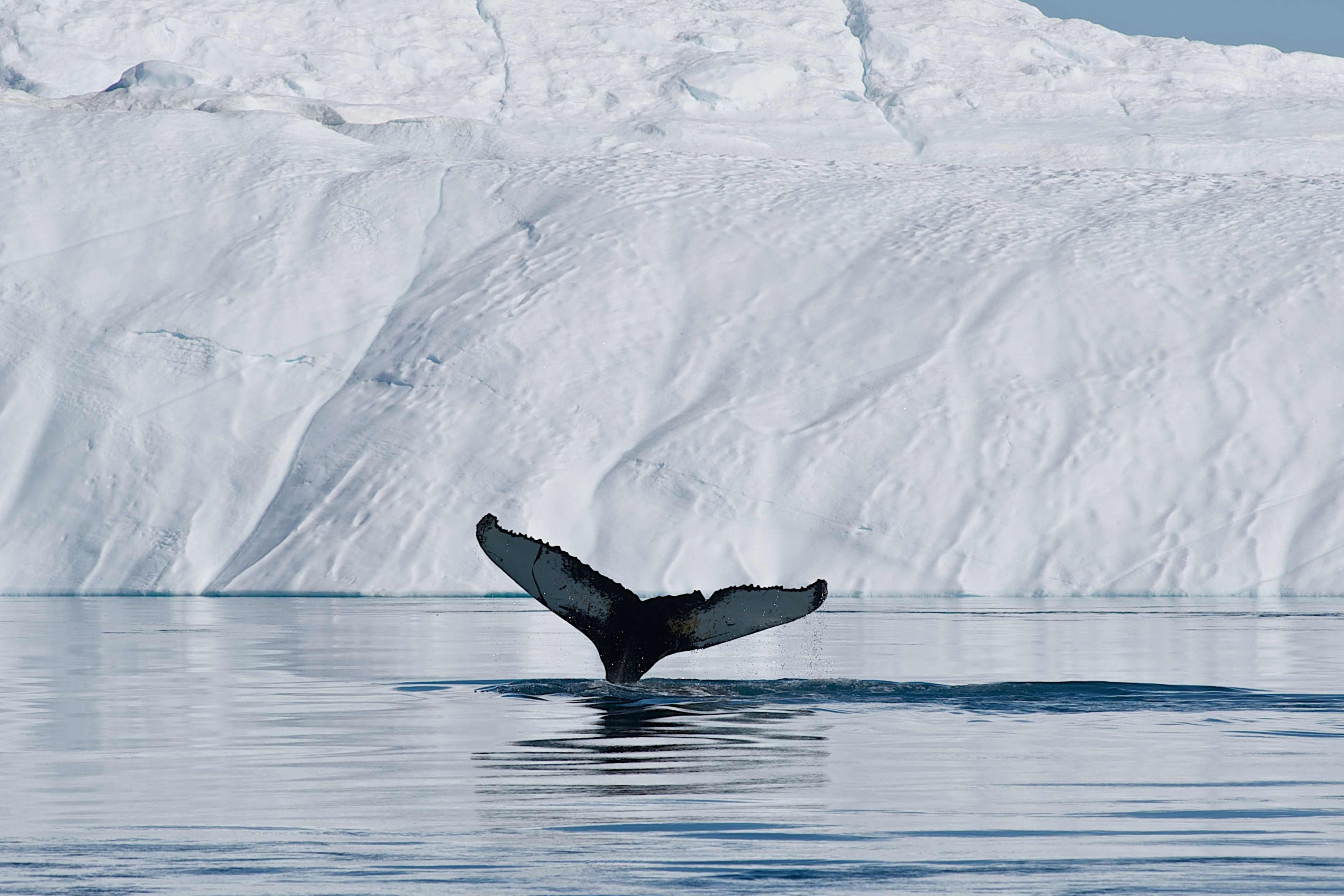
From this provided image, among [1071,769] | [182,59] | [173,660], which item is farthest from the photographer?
[182,59]

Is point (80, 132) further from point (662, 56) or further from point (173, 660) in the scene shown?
point (173, 660)

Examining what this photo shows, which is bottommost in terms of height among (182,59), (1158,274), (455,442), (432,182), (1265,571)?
(1265,571)

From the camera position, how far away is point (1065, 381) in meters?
31.0

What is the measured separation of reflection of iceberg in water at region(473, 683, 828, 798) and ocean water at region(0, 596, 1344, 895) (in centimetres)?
3

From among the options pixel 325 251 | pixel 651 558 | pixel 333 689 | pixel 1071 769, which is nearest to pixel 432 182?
pixel 325 251

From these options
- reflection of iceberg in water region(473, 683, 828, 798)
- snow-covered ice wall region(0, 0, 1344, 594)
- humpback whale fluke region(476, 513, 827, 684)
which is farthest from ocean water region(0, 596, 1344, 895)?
snow-covered ice wall region(0, 0, 1344, 594)

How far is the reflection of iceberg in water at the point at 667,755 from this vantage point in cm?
632

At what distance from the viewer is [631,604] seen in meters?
9.95

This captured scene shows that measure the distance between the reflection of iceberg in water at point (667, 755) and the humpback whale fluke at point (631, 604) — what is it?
40 cm

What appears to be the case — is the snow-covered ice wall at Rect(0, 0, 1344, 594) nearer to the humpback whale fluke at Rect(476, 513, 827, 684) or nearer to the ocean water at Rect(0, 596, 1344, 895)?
the ocean water at Rect(0, 596, 1344, 895)

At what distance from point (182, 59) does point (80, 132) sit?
66.2 feet

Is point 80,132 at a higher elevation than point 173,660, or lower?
higher

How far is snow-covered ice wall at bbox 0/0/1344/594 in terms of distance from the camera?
2864 cm

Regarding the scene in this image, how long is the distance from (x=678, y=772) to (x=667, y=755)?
2.02 ft
